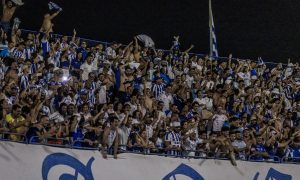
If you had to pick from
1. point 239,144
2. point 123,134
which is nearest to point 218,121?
point 239,144

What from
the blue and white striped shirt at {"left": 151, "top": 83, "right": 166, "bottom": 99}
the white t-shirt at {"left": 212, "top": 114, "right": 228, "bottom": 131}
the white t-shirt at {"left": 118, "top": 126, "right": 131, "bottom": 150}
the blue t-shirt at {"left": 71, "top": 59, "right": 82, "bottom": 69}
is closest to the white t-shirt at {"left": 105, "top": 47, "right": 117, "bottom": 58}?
the blue t-shirt at {"left": 71, "top": 59, "right": 82, "bottom": 69}

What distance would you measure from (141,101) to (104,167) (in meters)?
3.80

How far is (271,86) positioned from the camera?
21281 mm

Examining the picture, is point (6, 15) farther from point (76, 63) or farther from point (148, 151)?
point (148, 151)

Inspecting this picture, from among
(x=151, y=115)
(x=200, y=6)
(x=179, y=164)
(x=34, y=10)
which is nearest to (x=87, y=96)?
(x=151, y=115)

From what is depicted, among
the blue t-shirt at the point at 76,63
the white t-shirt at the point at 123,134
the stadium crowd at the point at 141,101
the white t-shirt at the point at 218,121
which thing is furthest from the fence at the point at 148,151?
the blue t-shirt at the point at 76,63

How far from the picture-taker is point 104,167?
12828mm

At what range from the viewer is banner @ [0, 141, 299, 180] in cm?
1199

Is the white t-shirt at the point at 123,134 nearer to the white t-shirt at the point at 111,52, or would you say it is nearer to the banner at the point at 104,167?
the banner at the point at 104,167

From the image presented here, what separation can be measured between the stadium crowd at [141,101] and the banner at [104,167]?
0.24 meters

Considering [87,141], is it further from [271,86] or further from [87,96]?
[271,86]

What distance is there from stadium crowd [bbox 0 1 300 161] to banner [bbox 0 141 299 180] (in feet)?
0.78

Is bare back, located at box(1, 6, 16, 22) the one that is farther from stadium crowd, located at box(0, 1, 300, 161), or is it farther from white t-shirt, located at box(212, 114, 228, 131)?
white t-shirt, located at box(212, 114, 228, 131)

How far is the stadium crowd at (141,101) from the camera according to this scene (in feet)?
44.7
